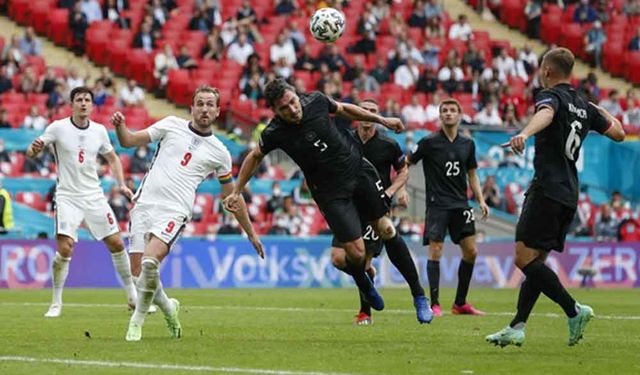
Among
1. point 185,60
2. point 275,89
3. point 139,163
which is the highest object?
point 275,89

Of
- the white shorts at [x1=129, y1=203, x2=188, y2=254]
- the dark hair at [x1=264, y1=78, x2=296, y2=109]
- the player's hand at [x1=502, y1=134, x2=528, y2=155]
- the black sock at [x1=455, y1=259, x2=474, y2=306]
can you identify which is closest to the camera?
the player's hand at [x1=502, y1=134, x2=528, y2=155]

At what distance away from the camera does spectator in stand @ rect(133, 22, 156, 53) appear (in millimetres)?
34688

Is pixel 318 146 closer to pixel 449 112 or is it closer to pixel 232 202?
pixel 232 202

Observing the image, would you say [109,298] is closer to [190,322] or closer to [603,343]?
[190,322]

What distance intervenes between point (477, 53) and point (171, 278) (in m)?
12.8

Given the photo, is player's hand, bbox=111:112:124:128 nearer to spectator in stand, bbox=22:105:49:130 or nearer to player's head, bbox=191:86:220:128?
player's head, bbox=191:86:220:128

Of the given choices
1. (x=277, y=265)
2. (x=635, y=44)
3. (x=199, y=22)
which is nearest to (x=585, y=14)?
(x=635, y=44)

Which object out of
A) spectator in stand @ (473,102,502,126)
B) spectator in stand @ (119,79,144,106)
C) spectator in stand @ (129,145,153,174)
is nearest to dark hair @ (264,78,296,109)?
spectator in stand @ (129,145,153,174)

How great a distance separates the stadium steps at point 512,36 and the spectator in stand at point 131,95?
11.9 meters

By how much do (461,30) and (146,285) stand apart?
1044 inches

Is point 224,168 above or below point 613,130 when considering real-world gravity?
below

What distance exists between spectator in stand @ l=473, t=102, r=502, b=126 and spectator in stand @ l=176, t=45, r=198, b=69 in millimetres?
6675

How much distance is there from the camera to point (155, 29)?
116 ft

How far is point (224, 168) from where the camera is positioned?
14.5 meters
